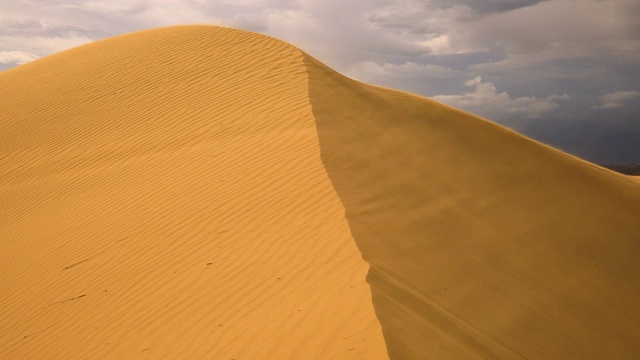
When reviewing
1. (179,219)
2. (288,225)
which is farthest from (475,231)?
(179,219)

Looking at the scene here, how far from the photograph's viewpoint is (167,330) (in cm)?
565

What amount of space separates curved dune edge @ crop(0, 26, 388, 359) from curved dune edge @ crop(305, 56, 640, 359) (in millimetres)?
363

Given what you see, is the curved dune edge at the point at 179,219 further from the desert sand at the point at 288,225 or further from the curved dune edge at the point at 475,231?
the curved dune edge at the point at 475,231

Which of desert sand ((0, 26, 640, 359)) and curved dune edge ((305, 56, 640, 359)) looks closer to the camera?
desert sand ((0, 26, 640, 359))

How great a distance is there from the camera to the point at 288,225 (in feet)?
23.2

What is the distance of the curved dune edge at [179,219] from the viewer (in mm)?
5367

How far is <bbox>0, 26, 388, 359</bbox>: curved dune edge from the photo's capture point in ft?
17.6

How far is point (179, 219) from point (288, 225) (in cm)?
170

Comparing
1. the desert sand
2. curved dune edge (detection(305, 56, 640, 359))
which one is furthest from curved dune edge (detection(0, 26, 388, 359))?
curved dune edge (detection(305, 56, 640, 359))

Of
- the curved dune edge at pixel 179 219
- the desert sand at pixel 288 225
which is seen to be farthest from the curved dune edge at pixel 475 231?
the curved dune edge at pixel 179 219

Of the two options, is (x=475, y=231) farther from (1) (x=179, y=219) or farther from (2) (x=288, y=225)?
(1) (x=179, y=219)

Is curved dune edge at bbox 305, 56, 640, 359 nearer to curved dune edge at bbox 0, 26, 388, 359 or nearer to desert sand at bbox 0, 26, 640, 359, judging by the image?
desert sand at bbox 0, 26, 640, 359

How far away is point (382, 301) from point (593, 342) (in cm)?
387

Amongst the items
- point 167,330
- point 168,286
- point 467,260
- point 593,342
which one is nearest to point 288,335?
point 167,330
